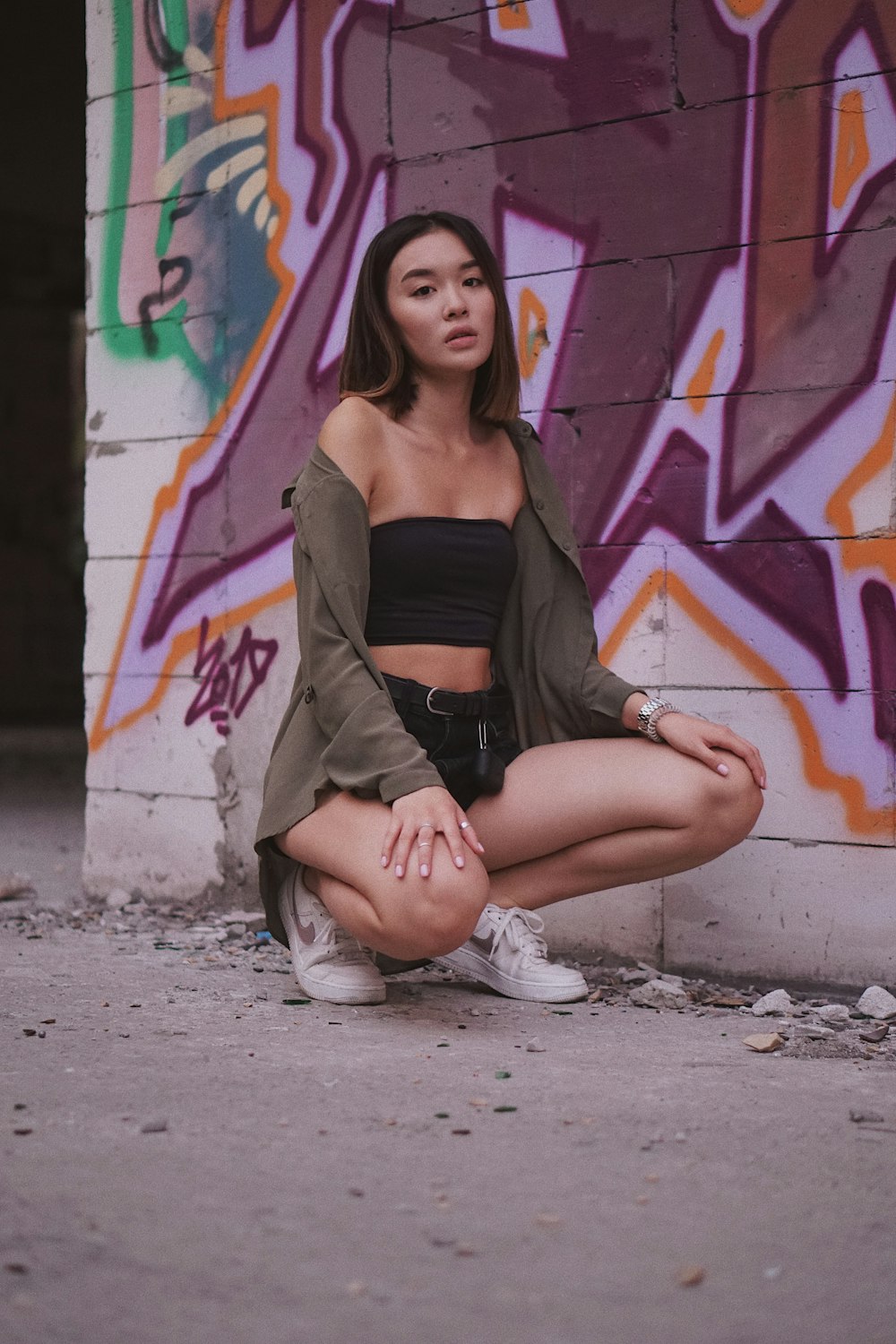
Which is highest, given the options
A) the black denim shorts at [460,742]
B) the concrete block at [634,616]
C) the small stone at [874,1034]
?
the concrete block at [634,616]

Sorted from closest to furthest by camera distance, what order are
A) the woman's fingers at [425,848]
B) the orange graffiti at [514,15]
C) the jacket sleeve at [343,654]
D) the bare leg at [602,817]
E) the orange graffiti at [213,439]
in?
1. the woman's fingers at [425,848]
2. the jacket sleeve at [343,654]
3. the bare leg at [602,817]
4. the orange graffiti at [514,15]
5. the orange graffiti at [213,439]

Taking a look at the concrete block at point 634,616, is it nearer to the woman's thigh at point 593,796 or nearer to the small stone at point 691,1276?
the woman's thigh at point 593,796

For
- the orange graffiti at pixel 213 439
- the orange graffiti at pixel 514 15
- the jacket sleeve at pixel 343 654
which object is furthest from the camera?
the orange graffiti at pixel 213 439

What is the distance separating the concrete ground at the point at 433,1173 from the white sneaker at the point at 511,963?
5cm

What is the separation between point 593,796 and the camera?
10.1ft

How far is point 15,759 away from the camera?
356 inches

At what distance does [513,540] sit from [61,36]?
6.76 m

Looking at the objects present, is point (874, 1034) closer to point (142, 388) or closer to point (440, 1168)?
point (440, 1168)

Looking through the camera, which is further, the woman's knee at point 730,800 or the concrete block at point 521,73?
the concrete block at point 521,73

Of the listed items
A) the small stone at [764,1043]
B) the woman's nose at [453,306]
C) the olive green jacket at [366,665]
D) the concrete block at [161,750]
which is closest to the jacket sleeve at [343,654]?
the olive green jacket at [366,665]

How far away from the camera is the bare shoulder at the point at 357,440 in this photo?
9.87ft

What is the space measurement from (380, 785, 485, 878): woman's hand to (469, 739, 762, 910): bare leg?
442mm

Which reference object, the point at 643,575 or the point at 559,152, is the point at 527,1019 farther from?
the point at 559,152

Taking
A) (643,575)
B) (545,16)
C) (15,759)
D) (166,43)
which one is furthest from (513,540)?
(15,759)
